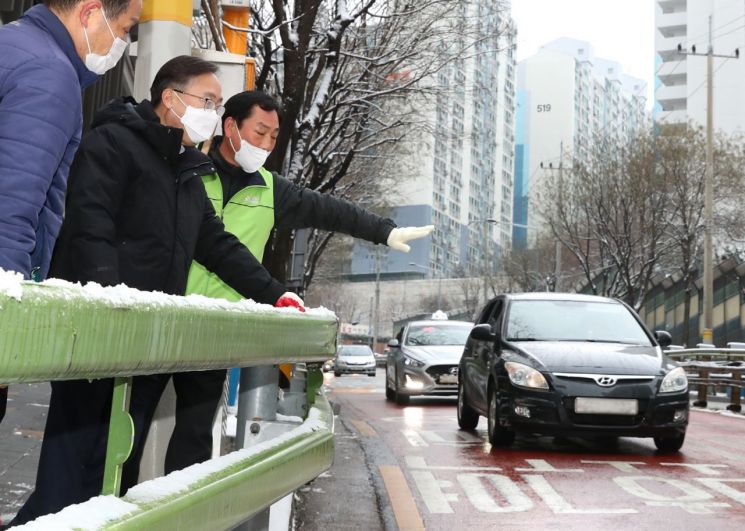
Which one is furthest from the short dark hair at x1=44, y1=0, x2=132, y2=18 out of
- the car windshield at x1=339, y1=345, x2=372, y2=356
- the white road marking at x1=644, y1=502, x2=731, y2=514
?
the car windshield at x1=339, y1=345, x2=372, y2=356

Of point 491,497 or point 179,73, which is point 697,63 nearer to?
point 491,497

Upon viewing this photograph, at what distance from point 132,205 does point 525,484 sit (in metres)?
4.86

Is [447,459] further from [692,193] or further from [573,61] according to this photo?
[573,61]

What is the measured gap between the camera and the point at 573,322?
10.9 metres

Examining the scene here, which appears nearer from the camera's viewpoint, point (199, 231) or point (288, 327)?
point (288, 327)

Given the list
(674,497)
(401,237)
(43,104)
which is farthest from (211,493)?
(674,497)

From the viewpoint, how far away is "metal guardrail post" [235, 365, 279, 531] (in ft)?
10.1

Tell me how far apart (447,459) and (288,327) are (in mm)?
6915

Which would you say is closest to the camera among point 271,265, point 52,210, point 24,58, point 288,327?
point 288,327

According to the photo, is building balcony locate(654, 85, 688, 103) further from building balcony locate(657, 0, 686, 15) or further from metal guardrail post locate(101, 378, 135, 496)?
metal guardrail post locate(101, 378, 135, 496)

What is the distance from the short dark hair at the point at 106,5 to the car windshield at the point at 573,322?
7974mm

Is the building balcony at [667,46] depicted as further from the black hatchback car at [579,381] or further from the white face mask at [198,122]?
the white face mask at [198,122]

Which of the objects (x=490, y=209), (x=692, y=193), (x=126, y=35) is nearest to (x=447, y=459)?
(x=126, y=35)

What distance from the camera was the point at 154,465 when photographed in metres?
3.51
